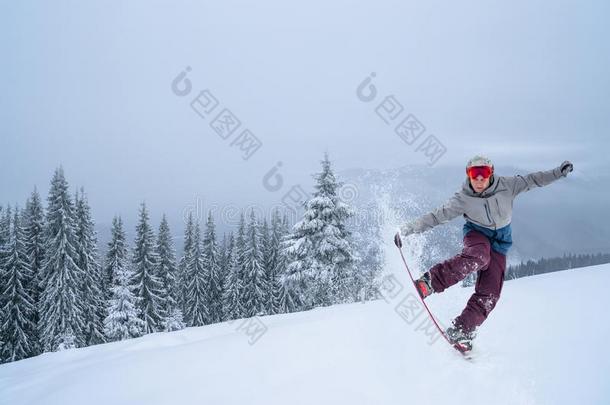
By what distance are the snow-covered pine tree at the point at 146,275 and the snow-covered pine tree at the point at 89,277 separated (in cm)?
318

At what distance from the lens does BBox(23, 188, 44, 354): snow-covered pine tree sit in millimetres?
29184

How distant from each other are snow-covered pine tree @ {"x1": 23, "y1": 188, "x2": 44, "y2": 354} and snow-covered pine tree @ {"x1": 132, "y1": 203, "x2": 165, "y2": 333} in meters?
7.41

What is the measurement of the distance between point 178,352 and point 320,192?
1689 centimetres

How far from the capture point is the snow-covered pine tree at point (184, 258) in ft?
125

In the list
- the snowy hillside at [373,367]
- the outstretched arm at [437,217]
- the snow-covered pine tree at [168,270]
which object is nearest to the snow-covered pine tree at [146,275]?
the snow-covered pine tree at [168,270]

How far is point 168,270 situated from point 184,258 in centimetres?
414

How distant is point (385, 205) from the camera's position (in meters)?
9.77

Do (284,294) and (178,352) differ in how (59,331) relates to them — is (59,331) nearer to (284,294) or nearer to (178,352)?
(284,294)

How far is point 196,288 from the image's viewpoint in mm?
36625

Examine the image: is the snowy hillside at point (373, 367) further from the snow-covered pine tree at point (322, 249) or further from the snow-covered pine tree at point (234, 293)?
the snow-covered pine tree at point (234, 293)

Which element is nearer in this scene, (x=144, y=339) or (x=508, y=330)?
(x=508, y=330)

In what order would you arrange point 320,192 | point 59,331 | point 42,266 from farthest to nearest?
point 42,266, point 59,331, point 320,192

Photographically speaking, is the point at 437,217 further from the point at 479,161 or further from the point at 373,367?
the point at 373,367

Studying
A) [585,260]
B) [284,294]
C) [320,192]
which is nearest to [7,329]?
[284,294]
